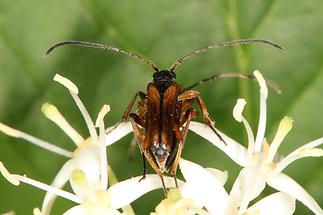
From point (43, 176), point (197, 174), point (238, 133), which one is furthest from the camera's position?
point (43, 176)

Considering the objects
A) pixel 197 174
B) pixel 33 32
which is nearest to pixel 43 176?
pixel 33 32

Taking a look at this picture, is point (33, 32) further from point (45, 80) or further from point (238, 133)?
point (238, 133)

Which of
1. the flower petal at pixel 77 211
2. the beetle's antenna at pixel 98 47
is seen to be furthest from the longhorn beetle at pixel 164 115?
the flower petal at pixel 77 211

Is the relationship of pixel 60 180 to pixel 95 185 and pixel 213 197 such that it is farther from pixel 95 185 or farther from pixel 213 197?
pixel 213 197

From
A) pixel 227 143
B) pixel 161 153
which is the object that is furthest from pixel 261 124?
pixel 161 153

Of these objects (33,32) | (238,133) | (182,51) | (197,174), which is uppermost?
(33,32)

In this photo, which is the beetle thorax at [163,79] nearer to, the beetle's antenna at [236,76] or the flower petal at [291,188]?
the beetle's antenna at [236,76]
